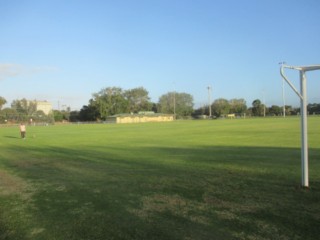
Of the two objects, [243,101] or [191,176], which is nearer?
[191,176]

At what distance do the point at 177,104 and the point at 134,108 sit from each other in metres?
24.4

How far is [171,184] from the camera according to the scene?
8.45 metres

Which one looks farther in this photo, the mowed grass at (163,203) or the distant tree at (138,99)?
the distant tree at (138,99)

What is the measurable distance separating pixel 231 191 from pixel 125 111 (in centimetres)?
13588

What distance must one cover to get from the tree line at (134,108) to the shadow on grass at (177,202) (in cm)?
10777

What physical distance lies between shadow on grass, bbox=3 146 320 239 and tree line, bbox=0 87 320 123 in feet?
354

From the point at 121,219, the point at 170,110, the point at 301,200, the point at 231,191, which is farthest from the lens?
the point at 170,110

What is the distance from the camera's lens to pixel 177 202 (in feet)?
22.0

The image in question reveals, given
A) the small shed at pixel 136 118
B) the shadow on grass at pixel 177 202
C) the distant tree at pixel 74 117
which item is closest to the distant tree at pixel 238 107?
the small shed at pixel 136 118

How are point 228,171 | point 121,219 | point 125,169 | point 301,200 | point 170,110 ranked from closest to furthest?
point 121,219 → point 301,200 → point 228,171 → point 125,169 → point 170,110

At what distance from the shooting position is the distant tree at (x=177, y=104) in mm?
167000

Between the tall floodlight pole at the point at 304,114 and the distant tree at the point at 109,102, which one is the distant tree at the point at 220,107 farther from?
the tall floodlight pole at the point at 304,114

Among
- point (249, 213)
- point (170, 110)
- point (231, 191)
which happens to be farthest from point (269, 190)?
point (170, 110)

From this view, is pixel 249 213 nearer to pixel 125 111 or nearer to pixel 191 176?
pixel 191 176
